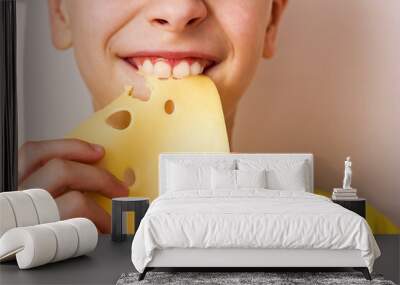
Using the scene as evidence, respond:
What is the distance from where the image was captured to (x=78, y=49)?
6082mm

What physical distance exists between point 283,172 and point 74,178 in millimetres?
1859

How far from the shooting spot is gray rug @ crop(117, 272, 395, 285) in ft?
13.4

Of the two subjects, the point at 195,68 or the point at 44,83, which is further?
the point at 44,83

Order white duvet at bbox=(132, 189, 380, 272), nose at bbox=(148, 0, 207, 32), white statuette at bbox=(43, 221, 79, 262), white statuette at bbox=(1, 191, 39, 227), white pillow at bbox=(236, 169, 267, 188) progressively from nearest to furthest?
white duvet at bbox=(132, 189, 380, 272)
white statuette at bbox=(43, 221, 79, 262)
white statuette at bbox=(1, 191, 39, 227)
white pillow at bbox=(236, 169, 267, 188)
nose at bbox=(148, 0, 207, 32)

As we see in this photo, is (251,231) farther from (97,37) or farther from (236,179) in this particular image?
(97,37)

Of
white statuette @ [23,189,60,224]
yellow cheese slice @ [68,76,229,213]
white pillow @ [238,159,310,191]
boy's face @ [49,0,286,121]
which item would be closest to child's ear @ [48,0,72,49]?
boy's face @ [49,0,286,121]

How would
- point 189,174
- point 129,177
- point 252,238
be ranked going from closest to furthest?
point 252,238, point 189,174, point 129,177

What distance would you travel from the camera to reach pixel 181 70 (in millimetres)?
5984

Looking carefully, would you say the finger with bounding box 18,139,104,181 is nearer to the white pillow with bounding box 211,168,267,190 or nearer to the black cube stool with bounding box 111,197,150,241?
the black cube stool with bounding box 111,197,150,241

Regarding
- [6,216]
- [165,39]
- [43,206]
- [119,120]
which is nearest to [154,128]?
[119,120]

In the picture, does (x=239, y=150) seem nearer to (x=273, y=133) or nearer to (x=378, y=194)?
(x=273, y=133)

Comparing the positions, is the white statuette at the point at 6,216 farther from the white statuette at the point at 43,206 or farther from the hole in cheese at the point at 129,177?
the hole in cheese at the point at 129,177

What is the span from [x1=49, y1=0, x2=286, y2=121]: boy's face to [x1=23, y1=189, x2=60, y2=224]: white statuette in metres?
1.32

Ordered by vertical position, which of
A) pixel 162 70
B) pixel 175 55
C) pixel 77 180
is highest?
pixel 175 55
